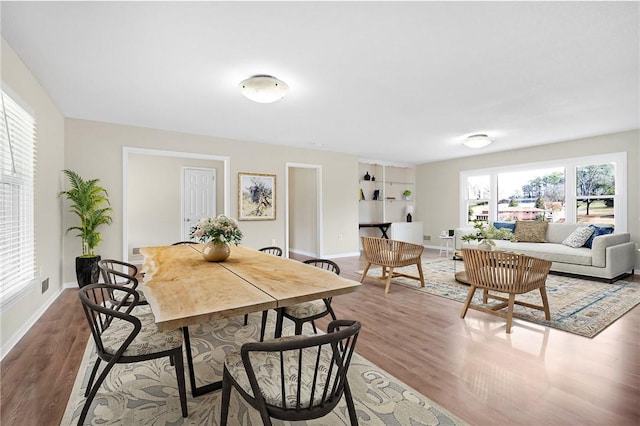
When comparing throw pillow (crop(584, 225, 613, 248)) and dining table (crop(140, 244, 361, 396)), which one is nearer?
dining table (crop(140, 244, 361, 396))

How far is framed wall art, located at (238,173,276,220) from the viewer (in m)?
5.66

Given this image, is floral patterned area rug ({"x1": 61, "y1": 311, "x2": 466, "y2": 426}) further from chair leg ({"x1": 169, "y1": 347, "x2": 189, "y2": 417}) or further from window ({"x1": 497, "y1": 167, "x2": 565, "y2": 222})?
window ({"x1": 497, "y1": 167, "x2": 565, "y2": 222})

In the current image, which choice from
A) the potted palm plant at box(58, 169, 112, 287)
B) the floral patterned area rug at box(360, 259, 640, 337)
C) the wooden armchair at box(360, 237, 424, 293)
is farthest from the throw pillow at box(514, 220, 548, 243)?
the potted palm plant at box(58, 169, 112, 287)

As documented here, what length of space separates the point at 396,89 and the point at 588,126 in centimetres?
365

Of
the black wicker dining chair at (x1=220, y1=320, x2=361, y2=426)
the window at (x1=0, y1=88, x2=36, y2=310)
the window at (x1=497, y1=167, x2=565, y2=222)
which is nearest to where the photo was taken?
the black wicker dining chair at (x1=220, y1=320, x2=361, y2=426)

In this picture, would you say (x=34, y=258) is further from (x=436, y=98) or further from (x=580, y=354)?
(x=580, y=354)

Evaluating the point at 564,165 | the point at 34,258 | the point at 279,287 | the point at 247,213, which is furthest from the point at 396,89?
the point at 564,165

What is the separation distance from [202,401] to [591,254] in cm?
555

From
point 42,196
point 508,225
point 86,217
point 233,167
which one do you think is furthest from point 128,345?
point 508,225

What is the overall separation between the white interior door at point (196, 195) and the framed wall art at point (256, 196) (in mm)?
1751

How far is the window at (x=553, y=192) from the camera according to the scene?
5359 millimetres

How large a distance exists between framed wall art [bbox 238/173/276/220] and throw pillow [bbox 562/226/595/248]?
17.1 feet

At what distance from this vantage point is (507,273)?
283 centimetres

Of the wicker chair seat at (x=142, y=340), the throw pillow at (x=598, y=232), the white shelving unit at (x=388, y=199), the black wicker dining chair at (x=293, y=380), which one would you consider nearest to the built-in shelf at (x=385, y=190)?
the white shelving unit at (x=388, y=199)
